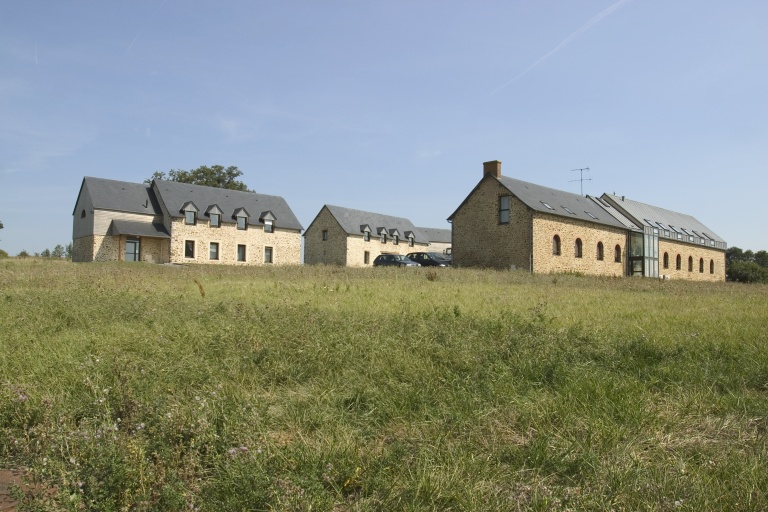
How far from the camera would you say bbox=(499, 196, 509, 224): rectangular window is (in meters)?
36.5

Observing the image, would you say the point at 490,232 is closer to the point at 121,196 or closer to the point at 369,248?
the point at 369,248

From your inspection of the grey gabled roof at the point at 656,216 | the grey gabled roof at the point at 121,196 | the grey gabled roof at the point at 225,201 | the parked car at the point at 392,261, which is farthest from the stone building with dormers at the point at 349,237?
the grey gabled roof at the point at 656,216

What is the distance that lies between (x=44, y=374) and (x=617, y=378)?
587 centimetres

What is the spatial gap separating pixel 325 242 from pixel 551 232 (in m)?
24.0

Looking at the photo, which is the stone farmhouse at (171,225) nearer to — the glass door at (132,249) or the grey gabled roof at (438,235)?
the glass door at (132,249)

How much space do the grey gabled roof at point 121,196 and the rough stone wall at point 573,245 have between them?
28.5 meters

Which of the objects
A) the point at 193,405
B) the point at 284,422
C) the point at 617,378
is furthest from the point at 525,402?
the point at 193,405

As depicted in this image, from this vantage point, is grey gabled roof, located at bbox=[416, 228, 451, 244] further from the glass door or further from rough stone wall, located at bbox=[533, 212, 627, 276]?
the glass door

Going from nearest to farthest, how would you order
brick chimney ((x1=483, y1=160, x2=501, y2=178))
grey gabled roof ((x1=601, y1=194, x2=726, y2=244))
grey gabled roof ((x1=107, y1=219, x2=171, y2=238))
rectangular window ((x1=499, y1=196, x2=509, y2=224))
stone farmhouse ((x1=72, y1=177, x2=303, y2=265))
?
rectangular window ((x1=499, y1=196, x2=509, y2=224))
brick chimney ((x1=483, y1=160, x2=501, y2=178))
grey gabled roof ((x1=107, y1=219, x2=171, y2=238))
stone farmhouse ((x1=72, y1=177, x2=303, y2=265))
grey gabled roof ((x1=601, y1=194, x2=726, y2=244))

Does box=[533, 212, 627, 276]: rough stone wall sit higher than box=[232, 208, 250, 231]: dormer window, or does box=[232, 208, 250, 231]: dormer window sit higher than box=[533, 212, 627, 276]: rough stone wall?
box=[232, 208, 250, 231]: dormer window

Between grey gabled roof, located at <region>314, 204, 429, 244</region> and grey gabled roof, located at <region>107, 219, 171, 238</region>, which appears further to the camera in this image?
grey gabled roof, located at <region>314, 204, 429, 244</region>

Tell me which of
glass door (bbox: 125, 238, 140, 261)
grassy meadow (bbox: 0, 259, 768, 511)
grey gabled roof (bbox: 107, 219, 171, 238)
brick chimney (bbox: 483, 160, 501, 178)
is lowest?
grassy meadow (bbox: 0, 259, 768, 511)

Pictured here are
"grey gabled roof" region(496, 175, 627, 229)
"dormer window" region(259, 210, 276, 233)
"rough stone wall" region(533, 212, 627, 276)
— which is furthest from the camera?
"dormer window" region(259, 210, 276, 233)

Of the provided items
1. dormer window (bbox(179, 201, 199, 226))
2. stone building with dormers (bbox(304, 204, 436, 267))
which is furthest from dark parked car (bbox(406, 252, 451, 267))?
dormer window (bbox(179, 201, 199, 226))
